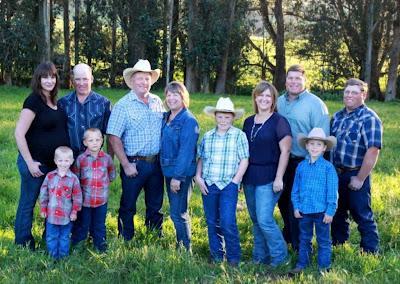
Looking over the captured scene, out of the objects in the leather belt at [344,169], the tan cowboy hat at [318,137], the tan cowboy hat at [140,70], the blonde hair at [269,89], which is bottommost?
the leather belt at [344,169]

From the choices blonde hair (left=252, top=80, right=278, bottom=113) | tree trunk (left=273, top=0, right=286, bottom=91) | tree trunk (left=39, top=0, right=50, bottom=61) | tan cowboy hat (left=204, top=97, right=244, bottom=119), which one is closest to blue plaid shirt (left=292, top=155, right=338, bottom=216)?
blonde hair (left=252, top=80, right=278, bottom=113)

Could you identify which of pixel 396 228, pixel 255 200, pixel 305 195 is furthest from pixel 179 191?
pixel 396 228

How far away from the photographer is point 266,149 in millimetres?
5891

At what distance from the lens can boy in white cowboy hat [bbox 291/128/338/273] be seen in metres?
5.74

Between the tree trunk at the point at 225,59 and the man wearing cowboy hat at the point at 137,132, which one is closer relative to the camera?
the man wearing cowboy hat at the point at 137,132

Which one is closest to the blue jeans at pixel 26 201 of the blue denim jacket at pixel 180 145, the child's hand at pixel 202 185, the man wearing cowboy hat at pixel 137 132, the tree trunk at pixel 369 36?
the man wearing cowboy hat at pixel 137 132

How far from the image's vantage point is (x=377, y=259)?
5.94 meters

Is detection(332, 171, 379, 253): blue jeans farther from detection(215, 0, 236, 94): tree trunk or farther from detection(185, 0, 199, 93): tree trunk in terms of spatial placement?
detection(215, 0, 236, 94): tree trunk

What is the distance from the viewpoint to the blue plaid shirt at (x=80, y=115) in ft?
20.4

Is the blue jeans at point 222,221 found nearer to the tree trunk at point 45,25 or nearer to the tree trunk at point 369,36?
the tree trunk at point 45,25

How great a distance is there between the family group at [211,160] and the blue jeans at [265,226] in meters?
0.01

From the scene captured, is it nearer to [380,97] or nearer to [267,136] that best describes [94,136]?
[267,136]

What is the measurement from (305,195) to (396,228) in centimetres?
195

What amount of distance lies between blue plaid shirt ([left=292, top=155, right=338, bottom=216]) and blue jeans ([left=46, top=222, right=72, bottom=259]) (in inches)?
99.0
